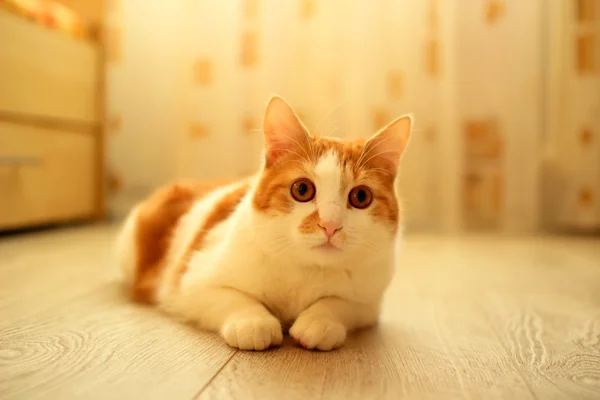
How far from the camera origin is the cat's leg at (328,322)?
922mm

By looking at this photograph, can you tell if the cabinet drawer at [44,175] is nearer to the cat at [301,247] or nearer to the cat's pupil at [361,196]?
the cat at [301,247]

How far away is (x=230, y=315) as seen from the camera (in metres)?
0.97

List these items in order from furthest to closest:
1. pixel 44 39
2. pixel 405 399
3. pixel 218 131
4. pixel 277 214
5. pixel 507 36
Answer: pixel 218 131 < pixel 507 36 < pixel 44 39 < pixel 277 214 < pixel 405 399

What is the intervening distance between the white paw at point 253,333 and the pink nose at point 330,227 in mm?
194

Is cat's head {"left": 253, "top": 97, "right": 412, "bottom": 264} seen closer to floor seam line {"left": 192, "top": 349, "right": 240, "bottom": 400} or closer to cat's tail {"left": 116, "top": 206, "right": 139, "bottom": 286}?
floor seam line {"left": 192, "top": 349, "right": 240, "bottom": 400}

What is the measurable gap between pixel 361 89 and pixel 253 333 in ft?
6.33

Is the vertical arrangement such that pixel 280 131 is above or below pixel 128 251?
above

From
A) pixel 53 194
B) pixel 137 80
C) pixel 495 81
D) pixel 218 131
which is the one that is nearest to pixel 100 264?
pixel 53 194

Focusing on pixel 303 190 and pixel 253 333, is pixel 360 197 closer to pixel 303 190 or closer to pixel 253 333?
pixel 303 190

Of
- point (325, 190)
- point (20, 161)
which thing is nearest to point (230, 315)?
point (325, 190)

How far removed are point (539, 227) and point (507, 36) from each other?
0.95m

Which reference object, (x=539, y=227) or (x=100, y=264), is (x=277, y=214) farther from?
(x=539, y=227)

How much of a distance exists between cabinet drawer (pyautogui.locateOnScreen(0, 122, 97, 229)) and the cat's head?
163cm

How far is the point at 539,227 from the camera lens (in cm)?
265
